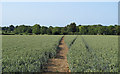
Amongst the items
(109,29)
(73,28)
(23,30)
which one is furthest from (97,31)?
(23,30)

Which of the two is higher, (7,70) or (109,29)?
(109,29)

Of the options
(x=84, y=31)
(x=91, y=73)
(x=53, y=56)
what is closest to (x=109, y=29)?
(x=84, y=31)

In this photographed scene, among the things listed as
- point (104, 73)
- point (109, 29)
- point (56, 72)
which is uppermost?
point (109, 29)

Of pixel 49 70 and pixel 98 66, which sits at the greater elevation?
pixel 98 66

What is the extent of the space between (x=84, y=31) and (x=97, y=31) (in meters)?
10.1

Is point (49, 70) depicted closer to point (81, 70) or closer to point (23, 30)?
point (81, 70)

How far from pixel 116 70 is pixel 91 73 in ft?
4.60

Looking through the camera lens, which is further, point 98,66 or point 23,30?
point 23,30

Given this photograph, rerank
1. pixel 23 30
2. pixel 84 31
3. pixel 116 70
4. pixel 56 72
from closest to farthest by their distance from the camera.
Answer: pixel 116 70 < pixel 56 72 < pixel 84 31 < pixel 23 30

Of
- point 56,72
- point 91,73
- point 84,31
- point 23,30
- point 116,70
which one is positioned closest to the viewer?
point 91,73

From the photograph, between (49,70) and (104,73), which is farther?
(49,70)

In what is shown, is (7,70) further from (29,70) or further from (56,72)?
(56,72)

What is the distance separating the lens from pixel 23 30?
119875mm

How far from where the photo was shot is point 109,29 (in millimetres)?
103438
